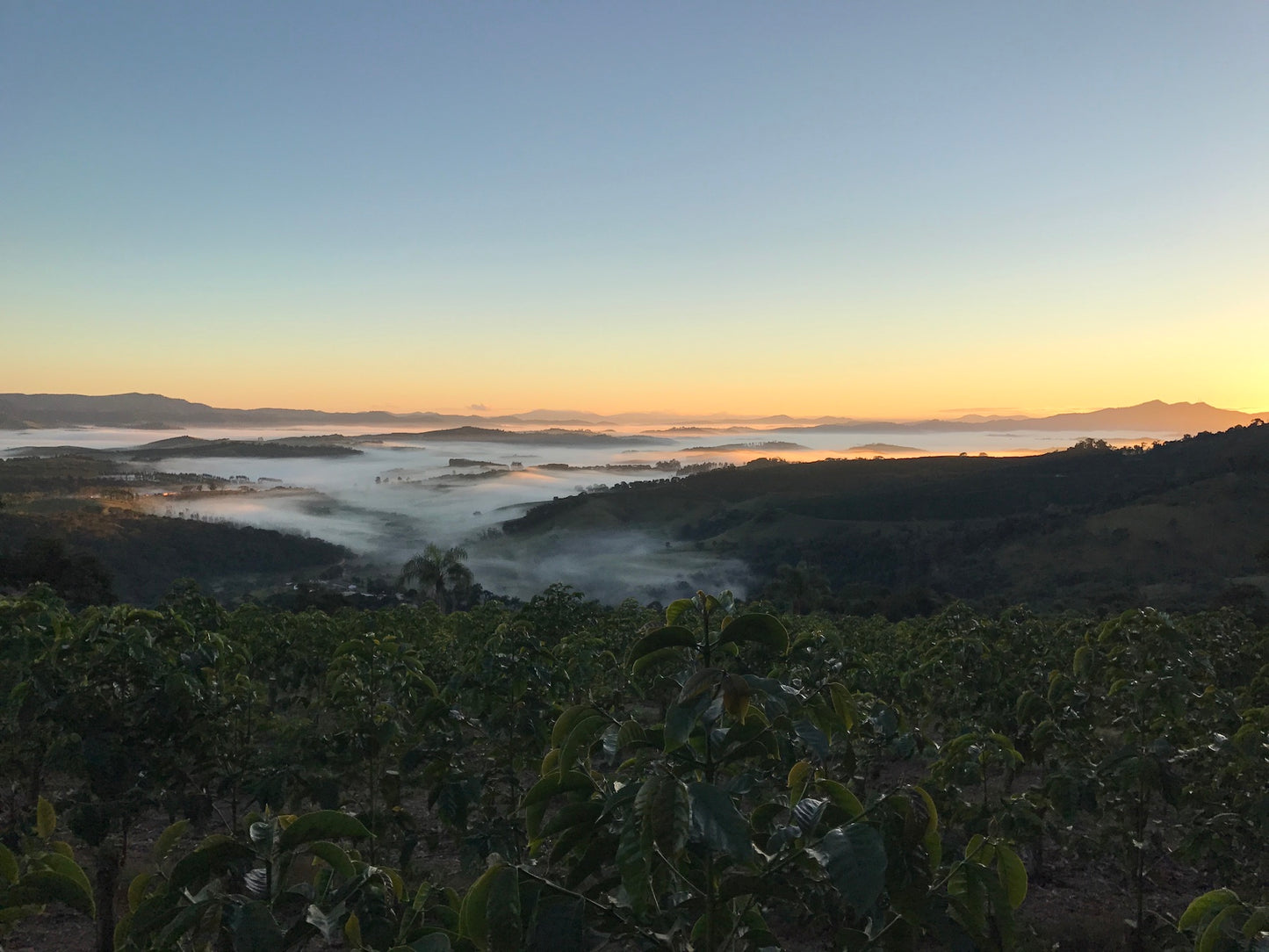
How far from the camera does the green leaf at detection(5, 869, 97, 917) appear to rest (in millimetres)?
2570

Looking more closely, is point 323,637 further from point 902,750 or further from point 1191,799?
point 1191,799

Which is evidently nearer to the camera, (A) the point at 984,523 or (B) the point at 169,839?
(B) the point at 169,839

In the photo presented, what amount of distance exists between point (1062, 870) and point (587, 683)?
735cm

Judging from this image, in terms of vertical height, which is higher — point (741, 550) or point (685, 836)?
point (685, 836)

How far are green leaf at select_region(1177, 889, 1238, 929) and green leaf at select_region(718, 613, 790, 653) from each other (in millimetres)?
1687

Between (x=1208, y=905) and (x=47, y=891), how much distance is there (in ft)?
13.0

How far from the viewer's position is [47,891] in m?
2.60

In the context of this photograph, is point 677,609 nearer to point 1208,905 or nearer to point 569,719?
point 569,719

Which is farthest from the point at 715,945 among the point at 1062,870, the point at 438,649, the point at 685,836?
the point at 438,649

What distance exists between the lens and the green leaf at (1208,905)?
2.77 metres

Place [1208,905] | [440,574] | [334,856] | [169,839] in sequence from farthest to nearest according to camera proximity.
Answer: [440,574], [169,839], [1208,905], [334,856]

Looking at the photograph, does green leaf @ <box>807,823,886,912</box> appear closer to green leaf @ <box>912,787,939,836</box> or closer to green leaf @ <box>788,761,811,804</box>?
green leaf @ <box>912,787,939,836</box>

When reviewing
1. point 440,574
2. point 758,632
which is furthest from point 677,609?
point 440,574

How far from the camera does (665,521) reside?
161 meters
